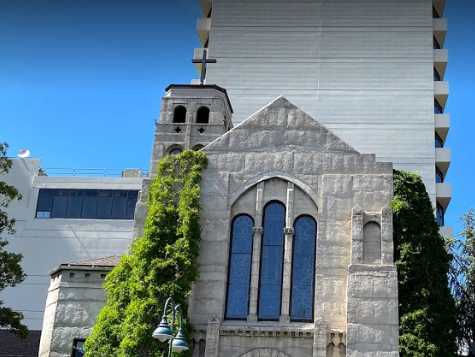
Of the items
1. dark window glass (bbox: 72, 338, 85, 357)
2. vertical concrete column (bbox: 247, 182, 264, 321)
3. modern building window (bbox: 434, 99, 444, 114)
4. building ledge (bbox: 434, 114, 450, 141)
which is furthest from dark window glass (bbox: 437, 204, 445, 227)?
dark window glass (bbox: 72, 338, 85, 357)

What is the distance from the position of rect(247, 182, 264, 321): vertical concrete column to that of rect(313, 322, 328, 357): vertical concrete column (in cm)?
248

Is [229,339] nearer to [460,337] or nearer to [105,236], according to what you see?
[460,337]

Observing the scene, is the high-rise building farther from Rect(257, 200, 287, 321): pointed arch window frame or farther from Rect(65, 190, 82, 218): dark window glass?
Rect(257, 200, 287, 321): pointed arch window frame

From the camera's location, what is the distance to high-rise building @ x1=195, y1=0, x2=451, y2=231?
65.9 m

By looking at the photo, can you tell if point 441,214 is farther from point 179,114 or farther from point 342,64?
point 179,114

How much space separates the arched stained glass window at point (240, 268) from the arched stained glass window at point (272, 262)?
1.85ft

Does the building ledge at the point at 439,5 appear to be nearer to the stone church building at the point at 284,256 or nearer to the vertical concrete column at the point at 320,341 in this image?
the stone church building at the point at 284,256

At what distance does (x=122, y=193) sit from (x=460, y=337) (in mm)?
34832

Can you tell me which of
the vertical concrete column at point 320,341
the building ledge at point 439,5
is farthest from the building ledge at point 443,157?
the vertical concrete column at point 320,341

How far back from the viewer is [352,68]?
68.7 metres

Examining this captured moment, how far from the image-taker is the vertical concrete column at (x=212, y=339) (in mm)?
31016

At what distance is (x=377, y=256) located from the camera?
31984mm

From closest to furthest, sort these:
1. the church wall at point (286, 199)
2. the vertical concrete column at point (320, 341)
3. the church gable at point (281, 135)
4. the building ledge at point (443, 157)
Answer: the vertical concrete column at point (320, 341) → the church wall at point (286, 199) → the church gable at point (281, 135) → the building ledge at point (443, 157)

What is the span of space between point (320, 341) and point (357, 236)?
429 cm
